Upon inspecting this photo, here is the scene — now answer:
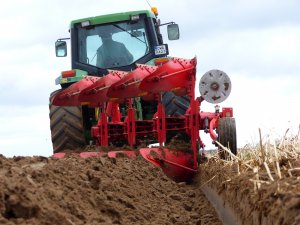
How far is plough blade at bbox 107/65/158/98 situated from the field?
4.05 ft

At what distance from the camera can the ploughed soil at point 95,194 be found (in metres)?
3.15

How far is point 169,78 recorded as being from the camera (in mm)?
7746

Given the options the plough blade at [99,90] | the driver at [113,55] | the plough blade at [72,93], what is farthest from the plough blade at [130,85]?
the driver at [113,55]

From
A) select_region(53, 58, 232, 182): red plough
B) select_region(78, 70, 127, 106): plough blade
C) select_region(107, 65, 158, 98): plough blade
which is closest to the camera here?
select_region(53, 58, 232, 182): red plough

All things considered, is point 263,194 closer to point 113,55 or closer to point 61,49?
point 113,55

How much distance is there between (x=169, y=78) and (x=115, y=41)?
2.88m

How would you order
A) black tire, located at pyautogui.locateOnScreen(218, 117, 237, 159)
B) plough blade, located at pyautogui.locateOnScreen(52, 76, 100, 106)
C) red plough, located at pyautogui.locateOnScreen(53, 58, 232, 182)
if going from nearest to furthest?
black tire, located at pyautogui.locateOnScreen(218, 117, 237, 159) < red plough, located at pyautogui.locateOnScreen(53, 58, 232, 182) < plough blade, located at pyautogui.locateOnScreen(52, 76, 100, 106)

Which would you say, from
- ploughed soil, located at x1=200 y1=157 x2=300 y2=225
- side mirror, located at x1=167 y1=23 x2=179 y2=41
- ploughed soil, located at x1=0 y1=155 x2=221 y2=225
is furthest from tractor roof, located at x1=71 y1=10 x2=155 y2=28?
ploughed soil, located at x1=200 y1=157 x2=300 y2=225

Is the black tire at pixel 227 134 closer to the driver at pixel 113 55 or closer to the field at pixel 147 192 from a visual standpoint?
the field at pixel 147 192

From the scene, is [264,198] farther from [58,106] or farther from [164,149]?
[58,106]

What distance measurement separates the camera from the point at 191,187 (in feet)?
24.0

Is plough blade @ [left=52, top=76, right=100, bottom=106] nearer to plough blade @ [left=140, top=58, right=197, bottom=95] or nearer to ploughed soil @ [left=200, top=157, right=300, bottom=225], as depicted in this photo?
plough blade @ [left=140, top=58, right=197, bottom=95]

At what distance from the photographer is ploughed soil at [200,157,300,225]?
285 centimetres

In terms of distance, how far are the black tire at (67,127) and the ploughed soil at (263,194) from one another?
15.7 feet
